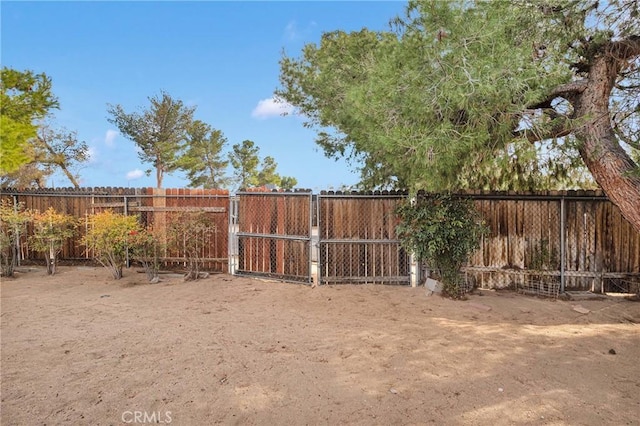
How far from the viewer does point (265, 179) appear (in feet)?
113

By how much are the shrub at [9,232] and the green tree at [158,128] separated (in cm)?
1581

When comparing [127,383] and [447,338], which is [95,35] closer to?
[127,383]

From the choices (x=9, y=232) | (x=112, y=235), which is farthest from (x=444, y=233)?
(x=9, y=232)

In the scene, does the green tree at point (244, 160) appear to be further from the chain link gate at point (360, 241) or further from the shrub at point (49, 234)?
the chain link gate at point (360, 241)

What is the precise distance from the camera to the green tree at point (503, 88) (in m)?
3.62

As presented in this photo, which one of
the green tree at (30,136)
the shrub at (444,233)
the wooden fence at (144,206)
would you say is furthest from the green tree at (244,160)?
the shrub at (444,233)

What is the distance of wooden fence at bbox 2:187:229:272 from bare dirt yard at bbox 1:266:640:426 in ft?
7.38

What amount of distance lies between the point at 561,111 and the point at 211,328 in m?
5.89

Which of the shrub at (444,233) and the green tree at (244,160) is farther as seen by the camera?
the green tree at (244,160)

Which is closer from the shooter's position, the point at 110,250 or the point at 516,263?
the point at 516,263

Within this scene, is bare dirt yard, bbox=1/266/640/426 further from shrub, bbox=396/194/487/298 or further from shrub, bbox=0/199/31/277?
shrub, bbox=0/199/31/277

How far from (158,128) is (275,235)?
20.6 metres

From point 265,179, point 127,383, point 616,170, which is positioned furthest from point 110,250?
point 265,179

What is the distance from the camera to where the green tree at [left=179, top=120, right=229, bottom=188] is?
85.0 ft
